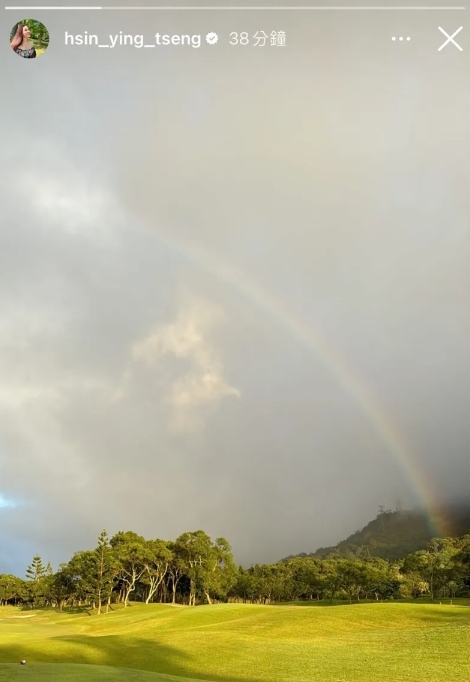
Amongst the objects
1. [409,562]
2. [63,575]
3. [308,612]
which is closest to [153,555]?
[63,575]

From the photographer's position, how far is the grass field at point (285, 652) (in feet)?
87.5

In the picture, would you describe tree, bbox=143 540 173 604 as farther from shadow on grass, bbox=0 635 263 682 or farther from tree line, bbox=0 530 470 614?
shadow on grass, bbox=0 635 263 682

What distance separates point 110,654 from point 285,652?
12.9 m

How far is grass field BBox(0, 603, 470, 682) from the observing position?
26672mm

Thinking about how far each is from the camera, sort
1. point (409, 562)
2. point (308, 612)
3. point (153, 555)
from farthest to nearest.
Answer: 1. point (409, 562)
2. point (153, 555)
3. point (308, 612)

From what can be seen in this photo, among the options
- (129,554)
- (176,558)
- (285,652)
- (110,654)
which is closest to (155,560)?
(129,554)

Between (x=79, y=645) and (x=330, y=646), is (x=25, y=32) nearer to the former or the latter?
(x=79, y=645)

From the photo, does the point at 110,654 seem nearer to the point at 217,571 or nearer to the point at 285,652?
the point at 285,652

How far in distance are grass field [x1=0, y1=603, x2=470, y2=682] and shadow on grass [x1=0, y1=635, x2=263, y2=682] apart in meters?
0.07

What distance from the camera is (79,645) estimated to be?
130 feet

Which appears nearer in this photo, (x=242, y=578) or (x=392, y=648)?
(x=392, y=648)

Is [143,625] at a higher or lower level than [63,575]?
lower

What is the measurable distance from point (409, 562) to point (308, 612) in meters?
99.0

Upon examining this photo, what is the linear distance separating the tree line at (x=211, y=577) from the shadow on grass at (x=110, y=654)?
72682mm
